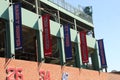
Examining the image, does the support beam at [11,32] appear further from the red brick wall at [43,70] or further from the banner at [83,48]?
the banner at [83,48]

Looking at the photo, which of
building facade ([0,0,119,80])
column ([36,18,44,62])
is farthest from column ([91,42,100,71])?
column ([36,18,44,62])

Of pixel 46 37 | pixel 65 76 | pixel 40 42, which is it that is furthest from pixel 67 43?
pixel 40 42

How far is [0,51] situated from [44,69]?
382 inches

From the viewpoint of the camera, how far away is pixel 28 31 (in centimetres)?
3628

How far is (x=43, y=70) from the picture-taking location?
3372 cm

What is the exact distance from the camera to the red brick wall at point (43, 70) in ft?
94.6

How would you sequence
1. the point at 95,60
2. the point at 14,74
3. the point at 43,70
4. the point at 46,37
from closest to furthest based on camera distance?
1. the point at 14,74
2. the point at 43,70
3. the point at 46,37
4. the point at 95,60

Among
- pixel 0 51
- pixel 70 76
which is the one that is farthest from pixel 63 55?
pixel 0 51

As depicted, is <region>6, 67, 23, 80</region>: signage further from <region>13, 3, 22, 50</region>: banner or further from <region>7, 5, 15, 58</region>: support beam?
<region>13, 3, 22, 50</region>: banner

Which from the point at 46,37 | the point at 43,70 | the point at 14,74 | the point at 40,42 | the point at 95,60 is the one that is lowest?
the point at 14,74

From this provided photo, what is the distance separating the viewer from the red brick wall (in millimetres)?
28848

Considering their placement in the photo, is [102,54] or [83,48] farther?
[102,54]

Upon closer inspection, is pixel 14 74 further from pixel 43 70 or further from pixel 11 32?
pixel 43 70

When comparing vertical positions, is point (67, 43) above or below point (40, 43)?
above
